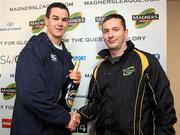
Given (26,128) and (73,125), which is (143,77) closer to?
(73,125)

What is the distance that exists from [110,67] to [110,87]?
147 mm

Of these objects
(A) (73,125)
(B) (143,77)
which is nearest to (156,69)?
(B) (143,77)

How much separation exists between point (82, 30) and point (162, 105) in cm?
94

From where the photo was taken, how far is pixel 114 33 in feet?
5.42

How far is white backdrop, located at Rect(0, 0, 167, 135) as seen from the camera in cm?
195

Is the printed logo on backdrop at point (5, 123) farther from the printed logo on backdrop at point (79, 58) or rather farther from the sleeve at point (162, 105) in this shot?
the sleeve at point (162, 105)

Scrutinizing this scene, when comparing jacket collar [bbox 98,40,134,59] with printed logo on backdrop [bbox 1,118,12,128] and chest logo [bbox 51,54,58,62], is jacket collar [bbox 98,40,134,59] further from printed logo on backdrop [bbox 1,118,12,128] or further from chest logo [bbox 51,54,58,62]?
printed logo on backdrop [bbox 1,118,12,128]

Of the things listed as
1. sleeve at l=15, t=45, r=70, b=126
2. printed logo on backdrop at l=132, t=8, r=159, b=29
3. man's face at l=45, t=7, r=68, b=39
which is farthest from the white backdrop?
sleeve at l=15, t=45, r=70, b=126

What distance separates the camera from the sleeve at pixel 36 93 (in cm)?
151

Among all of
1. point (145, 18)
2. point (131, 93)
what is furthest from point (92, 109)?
point (145, 18)

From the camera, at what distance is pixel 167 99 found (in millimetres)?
1505

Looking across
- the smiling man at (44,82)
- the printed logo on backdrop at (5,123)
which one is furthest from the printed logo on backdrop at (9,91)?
the smiling man at (44,82)

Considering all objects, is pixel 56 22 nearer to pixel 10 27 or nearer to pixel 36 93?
pixel 36 93

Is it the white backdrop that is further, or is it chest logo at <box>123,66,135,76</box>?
the white backdrop
